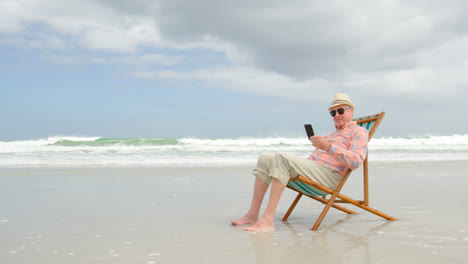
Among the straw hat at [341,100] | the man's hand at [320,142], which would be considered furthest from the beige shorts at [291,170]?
the straw hat at [341,100]

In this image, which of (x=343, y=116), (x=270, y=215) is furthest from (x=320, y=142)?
(x=270, y=215)

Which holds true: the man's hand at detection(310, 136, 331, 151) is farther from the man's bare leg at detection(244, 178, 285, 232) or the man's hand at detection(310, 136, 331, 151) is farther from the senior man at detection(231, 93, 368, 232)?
the man's bare leg at detection(244, 178, 285, 232)

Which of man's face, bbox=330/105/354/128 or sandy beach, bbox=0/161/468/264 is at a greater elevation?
man's face, bbox=330/105/354/128

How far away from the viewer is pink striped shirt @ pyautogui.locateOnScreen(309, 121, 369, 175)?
4.17 metres

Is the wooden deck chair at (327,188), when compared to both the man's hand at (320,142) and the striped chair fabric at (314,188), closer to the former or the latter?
the striped chair fabric at (314,188)

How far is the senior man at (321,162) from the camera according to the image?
4172 mm

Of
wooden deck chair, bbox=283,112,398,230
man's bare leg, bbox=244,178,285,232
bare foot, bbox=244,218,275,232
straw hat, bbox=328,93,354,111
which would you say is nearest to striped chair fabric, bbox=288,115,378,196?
wooden deck chair, bbox=283,112,398,230

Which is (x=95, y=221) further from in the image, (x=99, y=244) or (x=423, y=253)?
(x=423, y=253)

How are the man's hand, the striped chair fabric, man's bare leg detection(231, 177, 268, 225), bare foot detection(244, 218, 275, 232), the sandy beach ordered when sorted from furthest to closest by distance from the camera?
1. man's bare leg detection(231, 177, 268, 225)
2. the striped chair fabric
3. bare foot detection(244, 218, 275, 232)
4. the man's hand
5. the sandy beach

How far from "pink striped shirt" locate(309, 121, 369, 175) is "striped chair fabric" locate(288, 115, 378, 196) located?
0.26 m

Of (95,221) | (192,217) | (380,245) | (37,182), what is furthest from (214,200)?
(37,182)

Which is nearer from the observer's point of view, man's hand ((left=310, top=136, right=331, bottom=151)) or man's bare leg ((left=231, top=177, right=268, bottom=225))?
man's hand ((left=310, top=136, right=331, bottom=151))

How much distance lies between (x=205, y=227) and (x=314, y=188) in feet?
3.82

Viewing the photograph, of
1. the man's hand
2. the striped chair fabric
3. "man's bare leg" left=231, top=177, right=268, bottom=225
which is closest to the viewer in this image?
the man's hand
